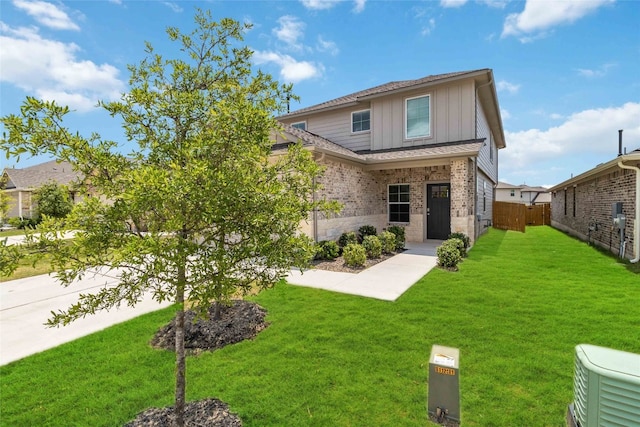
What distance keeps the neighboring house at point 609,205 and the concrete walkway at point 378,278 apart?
237 inches

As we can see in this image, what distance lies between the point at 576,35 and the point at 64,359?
14783 mm

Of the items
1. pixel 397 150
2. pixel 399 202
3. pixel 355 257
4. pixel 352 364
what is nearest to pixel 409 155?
pixel 397 150

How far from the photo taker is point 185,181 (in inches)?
73.1

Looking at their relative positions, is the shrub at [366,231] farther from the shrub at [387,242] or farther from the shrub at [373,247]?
the shrub at [373,247]

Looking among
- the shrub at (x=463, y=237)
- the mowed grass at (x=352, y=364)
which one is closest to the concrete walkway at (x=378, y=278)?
the mowed grass at (x=352, y=364)

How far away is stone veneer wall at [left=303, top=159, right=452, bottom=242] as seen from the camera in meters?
10.5

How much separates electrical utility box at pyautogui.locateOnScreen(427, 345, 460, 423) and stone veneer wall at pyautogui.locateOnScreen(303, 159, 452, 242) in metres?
7.47

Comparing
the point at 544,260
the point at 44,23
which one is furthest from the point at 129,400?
the point at 544,260

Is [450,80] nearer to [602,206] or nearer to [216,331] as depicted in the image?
[602,206]

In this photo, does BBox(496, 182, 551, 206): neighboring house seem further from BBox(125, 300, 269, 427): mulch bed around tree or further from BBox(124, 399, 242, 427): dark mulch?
BBox(124, 399, 242, 427): dark mulch

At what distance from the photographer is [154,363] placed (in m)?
3.67

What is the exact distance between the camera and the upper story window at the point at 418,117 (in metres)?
12.3

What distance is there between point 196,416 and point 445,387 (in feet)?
7.28

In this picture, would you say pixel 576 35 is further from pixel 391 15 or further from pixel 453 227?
pixel 453 227
